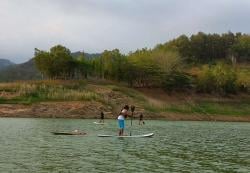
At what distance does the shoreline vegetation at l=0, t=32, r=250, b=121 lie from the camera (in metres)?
109

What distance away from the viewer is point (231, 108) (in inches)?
5344

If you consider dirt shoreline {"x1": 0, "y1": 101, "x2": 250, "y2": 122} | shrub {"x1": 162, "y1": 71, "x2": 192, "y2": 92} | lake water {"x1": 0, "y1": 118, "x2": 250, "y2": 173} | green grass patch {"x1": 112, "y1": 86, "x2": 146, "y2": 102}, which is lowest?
dirt shoreline {"x1": 0, "y1": 101, "x2": 250, "y2": 122}

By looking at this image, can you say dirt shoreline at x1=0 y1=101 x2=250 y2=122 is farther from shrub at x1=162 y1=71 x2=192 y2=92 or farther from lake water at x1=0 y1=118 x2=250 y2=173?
lake water at x1=0 y1=118 x2=250 y2=173

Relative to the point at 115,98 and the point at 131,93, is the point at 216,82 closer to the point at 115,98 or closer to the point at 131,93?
the point at 131,93

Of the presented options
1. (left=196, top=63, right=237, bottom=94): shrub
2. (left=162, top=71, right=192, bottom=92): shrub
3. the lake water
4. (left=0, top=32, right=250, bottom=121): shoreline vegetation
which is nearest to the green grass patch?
(left=0, top=32, right=250, bottom=121): shoreline vegetation

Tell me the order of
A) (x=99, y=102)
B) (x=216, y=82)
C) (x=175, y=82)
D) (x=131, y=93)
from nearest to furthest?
(x=99, y=102)
(x=131, y=93)
(x=175, y=82)
(x=216, y=82)

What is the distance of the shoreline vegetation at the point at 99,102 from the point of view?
105750mm

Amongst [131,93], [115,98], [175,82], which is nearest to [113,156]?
[115,98]

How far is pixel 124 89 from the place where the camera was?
129 meters

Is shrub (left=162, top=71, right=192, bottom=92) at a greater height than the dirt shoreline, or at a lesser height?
greater

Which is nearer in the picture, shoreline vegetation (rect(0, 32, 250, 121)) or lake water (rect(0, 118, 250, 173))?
lake water (rect(0, 118, 250, 173))

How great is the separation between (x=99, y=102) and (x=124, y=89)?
1775 centimetres

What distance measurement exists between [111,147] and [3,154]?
33.8 ft

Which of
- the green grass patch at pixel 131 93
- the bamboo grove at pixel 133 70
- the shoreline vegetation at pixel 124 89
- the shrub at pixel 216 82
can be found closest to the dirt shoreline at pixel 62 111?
the shoreline vegetation at pixel 124 89
